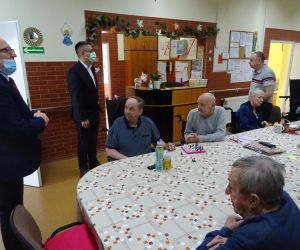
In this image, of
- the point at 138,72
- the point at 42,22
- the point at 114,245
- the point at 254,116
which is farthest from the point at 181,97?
the point at 114,245

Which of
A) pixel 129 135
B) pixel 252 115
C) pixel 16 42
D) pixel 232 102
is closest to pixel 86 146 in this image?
pixel 129 135

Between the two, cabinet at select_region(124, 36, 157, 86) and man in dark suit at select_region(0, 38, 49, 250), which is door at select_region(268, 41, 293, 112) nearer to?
cabinet at select_region(124, 36, 157, 86)

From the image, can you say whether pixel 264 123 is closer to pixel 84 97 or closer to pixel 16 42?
pixel 84 97

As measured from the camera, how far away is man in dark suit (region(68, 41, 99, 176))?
277 centimetres

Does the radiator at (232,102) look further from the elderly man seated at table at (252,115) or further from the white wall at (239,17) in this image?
the elderly man seated at table at (252,115)

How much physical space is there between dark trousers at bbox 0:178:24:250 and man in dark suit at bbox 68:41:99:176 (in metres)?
1.34

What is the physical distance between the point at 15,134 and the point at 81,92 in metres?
1.43

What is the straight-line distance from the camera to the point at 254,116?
3020 millimetres

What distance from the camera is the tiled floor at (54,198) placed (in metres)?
2.27

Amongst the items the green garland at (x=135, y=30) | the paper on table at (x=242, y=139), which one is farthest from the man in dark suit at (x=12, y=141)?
the green garland at (x=135, y=30)

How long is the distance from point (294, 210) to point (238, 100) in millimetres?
4754

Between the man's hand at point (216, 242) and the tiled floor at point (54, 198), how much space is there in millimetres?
1627

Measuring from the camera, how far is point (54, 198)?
2623 millimetres

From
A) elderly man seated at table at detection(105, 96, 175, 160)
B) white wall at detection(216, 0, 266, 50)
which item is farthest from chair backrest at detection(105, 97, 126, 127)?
white wall at detection(216, 0, 266, 50)
